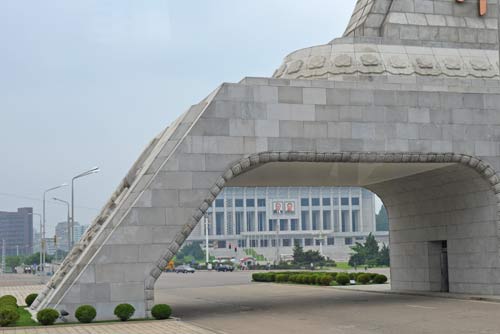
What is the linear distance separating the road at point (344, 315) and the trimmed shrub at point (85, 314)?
3474 mm

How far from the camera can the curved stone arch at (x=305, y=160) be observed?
26.2m

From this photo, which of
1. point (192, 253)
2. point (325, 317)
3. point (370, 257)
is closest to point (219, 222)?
point (192, 253)

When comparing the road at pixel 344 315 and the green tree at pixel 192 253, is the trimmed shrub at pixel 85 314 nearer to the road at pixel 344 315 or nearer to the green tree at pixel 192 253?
the road at pixel 344 315

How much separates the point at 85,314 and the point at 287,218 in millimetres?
142508

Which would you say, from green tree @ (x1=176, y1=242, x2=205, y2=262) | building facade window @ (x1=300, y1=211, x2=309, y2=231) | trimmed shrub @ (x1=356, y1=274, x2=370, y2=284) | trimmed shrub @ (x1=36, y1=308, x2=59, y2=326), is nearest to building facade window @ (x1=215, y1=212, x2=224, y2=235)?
green tree @ (x1=176, y1=242, x2=205, y2=262)

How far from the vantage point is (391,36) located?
111 feet

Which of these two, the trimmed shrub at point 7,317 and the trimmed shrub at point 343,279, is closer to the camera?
the trimmed shrub at point 7,317

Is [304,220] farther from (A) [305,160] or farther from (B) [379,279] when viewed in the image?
(A) [305,160]

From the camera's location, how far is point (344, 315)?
86.1 ft

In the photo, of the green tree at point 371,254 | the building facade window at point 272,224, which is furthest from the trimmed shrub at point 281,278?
the building facade window at point 272,224

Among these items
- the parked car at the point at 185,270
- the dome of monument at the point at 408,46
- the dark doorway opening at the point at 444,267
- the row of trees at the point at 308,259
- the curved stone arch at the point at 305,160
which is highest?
the dome of monument at the point at 408,46

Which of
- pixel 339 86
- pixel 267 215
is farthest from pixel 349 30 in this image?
pixel 267 215

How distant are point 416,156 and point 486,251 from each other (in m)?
5.15

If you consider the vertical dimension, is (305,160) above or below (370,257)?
above
